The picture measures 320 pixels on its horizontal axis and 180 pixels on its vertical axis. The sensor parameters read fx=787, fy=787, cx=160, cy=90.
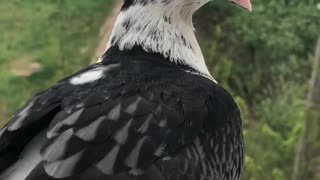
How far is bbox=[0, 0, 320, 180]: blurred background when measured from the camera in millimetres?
6723

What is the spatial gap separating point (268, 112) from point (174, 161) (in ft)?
11.4

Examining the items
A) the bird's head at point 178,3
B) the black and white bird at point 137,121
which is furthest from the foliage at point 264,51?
the black and white bird at point 137,121

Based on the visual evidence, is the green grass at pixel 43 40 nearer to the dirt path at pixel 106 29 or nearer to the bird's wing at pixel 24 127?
the dirt path at pixel 106 29

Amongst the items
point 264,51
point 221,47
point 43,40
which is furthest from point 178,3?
point 43,40

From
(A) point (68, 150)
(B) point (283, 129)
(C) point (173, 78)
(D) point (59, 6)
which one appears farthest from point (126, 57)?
(D) point (59, 6)

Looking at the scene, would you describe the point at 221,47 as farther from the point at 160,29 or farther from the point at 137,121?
the point at 137,121

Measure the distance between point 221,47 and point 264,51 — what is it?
0.46 metres

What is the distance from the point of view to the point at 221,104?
122 inches

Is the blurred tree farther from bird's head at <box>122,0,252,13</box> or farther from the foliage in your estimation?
the foliage

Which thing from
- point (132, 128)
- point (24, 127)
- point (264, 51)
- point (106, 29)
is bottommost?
point (264, 51)

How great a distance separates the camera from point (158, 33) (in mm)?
3369

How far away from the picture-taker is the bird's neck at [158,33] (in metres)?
3.36

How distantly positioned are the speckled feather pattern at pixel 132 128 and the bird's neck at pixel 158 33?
155mm

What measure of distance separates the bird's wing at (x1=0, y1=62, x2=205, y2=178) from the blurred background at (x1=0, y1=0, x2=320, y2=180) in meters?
2.73
